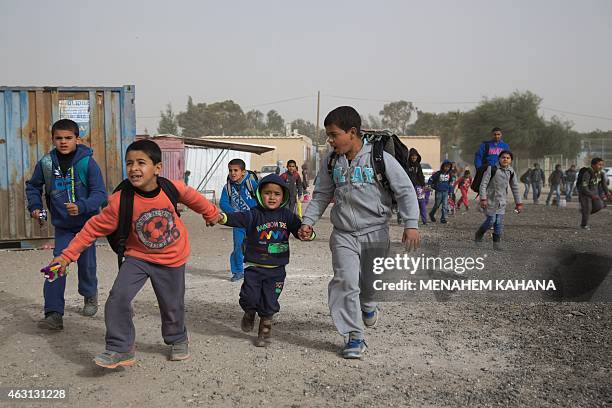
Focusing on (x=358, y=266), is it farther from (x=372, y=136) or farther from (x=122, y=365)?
(x=122, y=365)

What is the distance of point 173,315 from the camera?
15.7 ft

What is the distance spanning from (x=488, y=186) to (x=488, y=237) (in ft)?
7.30

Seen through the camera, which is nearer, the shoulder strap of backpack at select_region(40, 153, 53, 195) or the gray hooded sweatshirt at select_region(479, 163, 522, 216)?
the shoulder strap of backpack at select_region(40, 153, 53, 195)

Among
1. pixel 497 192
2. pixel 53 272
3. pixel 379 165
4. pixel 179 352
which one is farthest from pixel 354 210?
pixel 497 192

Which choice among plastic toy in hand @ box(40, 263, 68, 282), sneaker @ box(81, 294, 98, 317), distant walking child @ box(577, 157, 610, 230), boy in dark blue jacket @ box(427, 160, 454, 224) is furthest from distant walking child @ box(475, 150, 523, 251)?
plastic toy in hand @ box(40, 263, 68, 282)

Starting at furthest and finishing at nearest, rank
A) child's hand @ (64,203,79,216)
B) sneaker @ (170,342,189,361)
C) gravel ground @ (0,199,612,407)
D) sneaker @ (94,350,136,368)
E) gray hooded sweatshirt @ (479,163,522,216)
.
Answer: gray hooded sweatshirt @ (479,163,522,216) → child's hand @ (64,203,79,216) → sneaker @ (170,342,189,361) → sneaker @ (94,350,136,368) → gravel ground @ (0,199,612,407)

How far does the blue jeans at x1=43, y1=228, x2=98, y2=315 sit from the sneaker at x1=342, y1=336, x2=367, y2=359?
249 cm

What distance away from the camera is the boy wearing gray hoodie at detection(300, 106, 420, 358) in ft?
16.1

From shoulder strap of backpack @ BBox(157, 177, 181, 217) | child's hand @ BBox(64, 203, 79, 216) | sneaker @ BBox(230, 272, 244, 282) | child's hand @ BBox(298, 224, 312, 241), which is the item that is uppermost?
shoulder strap of backpack @ BBox(157, 177, 181, 217)

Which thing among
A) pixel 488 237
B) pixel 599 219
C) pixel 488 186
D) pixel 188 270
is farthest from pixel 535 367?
pixel 599 219

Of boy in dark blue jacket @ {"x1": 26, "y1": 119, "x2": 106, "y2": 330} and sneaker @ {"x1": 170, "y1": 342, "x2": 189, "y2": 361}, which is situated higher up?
boy in dark blue jacket @ {"x1": 26, "y1": 119, "x2": 106, "y2": 330}

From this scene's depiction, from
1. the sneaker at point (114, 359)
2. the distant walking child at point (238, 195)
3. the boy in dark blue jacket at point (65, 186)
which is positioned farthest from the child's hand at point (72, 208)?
the distant walking child at point (238, 195)

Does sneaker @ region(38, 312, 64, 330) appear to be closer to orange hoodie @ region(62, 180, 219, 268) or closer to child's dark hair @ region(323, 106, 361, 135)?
orange hoodie @ region(62, 180, 219, 268)

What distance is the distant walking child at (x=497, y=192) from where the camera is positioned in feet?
34.7
